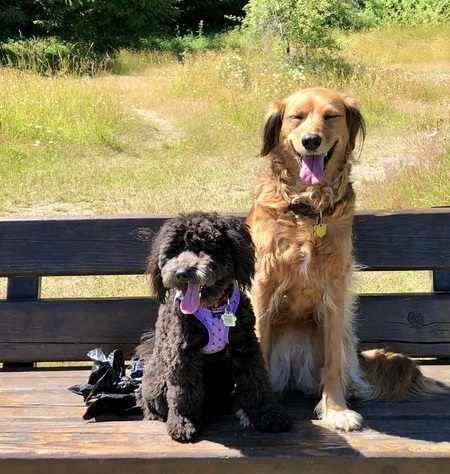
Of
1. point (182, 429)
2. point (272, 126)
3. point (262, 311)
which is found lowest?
point (182, 429)


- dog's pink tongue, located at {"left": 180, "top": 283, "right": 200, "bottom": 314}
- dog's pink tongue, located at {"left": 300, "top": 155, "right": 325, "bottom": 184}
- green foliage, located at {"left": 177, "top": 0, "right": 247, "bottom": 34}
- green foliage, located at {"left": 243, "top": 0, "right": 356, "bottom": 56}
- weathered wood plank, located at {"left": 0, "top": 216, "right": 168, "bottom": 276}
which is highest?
dog's pink tongue, located at {"left": 300, "top": 155, "right": 325, "bottom": 184}

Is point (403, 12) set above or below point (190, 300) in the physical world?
below

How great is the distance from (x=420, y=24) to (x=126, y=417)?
29.6 metres

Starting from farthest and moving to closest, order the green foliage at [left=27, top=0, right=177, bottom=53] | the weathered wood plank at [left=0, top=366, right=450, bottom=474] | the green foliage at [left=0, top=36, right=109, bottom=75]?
1. the green foliage at [left=27, top=0, right=177, bottom=53]
2. the green foliage at [left=0, top=36, right=109, bottom=75]
3. the weathered wood plank at [left=0, top=366, right=450, bottom=474]

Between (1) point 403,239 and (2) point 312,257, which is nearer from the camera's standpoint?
(2) point 312,257

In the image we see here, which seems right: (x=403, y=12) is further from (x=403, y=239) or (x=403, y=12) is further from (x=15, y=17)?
(x=403, y=239)

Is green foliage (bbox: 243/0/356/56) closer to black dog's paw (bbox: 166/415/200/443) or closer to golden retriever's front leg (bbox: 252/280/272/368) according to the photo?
golden retriever's front leg (bbox: 252/280/272/368)

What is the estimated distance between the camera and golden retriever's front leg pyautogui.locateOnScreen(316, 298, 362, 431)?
8.61ft

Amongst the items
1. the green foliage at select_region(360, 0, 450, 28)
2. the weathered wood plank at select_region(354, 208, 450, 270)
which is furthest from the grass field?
the green foliage at select_region(360, 0, 450, 28)

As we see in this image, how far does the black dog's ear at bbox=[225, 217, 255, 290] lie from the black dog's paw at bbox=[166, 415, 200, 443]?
58cm

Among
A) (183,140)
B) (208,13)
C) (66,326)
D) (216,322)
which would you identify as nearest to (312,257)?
(216,322)

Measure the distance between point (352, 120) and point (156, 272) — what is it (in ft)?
3.92

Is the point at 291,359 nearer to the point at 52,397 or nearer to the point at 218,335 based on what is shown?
the point at 218,335

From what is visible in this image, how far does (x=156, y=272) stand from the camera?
2.56 m
